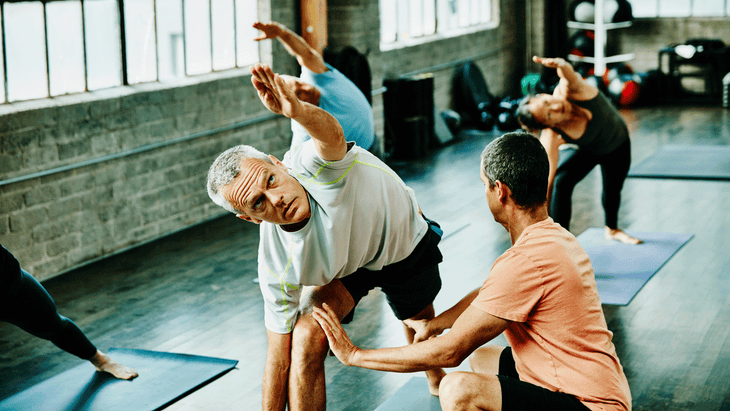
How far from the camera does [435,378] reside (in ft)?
10.1

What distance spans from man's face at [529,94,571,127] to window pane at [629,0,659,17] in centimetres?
822

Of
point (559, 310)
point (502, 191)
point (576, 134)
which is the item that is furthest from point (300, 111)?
point (576, 134)

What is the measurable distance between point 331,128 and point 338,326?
1.87 feet

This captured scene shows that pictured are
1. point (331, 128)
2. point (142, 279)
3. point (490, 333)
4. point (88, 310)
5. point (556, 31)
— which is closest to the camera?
point (490, 333)

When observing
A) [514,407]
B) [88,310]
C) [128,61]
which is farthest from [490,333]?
[128,61]

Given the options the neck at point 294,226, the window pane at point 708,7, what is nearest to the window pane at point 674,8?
the window pane at point 708,7

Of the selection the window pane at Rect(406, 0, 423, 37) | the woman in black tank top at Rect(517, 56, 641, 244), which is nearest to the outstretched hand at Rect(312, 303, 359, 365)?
the woman in black tank top at Rect(517, 56, 641, 244)

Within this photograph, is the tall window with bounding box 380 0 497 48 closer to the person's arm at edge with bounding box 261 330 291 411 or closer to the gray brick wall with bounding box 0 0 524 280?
the gray brick wall with bounding box 0 0 524 280

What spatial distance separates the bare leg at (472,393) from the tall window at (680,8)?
10822 mm

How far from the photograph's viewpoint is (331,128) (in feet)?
7.54

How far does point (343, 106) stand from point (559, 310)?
239 centimetres

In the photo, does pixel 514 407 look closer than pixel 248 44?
Yes

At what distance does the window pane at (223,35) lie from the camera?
639cm

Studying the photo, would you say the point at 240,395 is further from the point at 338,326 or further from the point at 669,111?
the point at 669,111
